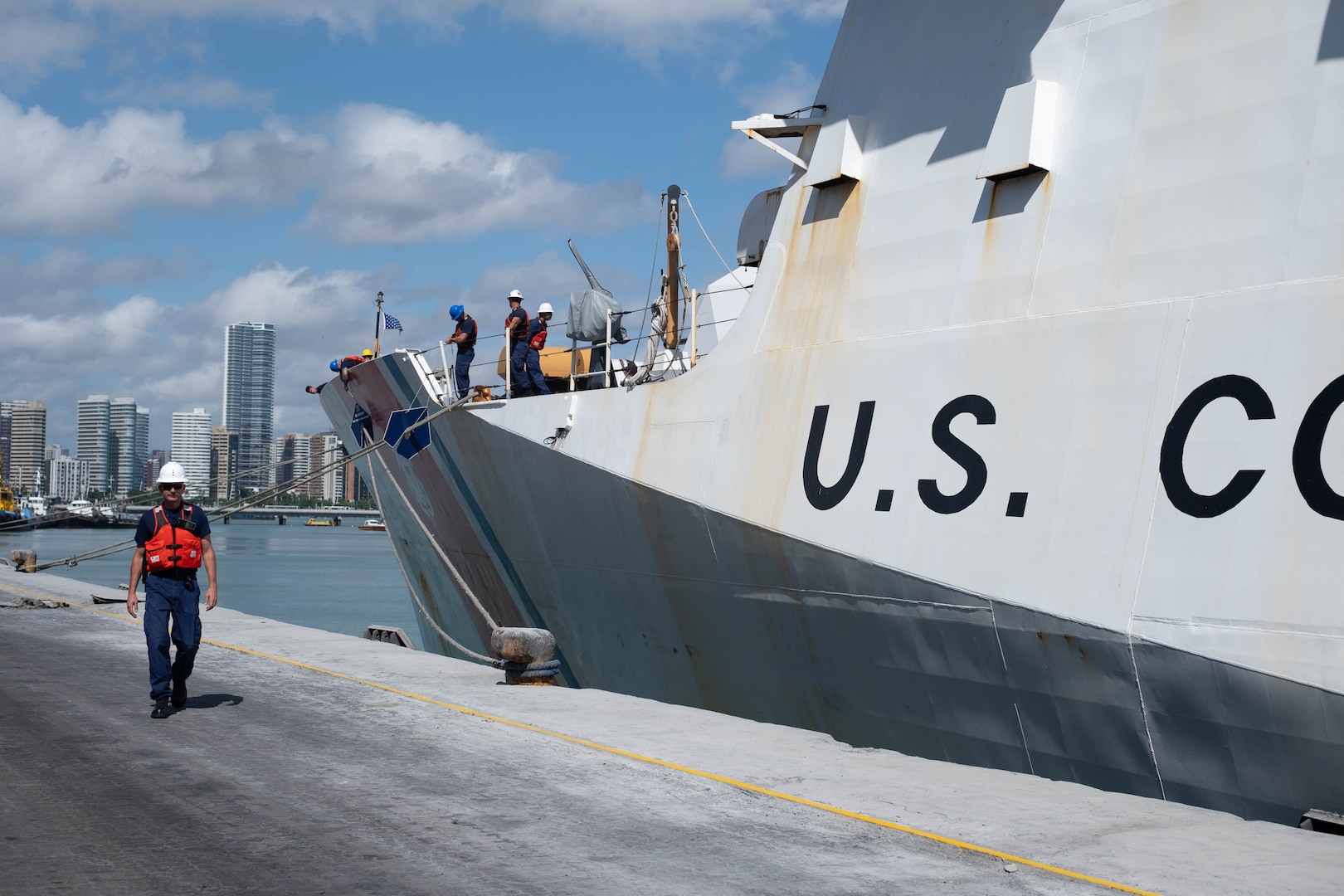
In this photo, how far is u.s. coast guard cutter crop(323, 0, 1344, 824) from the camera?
6.11 metres

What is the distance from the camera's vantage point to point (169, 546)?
7.64 metres

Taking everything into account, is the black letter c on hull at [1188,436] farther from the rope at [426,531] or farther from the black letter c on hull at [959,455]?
the rope at [426,531]

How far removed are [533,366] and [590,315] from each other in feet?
2.87

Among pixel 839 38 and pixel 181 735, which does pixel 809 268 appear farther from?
pixel 181 735

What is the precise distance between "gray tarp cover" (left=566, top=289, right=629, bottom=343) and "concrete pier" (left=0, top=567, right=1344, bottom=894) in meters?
5.58

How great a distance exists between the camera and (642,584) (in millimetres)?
10531

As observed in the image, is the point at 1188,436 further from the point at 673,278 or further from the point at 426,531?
the point at 426,531

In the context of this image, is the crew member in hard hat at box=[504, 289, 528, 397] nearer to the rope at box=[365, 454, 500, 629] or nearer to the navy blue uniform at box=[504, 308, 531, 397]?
the navy blue uniform at box=[504, 308, 531, 397]

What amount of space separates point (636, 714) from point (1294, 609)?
4.00 m

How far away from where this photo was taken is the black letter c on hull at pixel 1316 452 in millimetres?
5820

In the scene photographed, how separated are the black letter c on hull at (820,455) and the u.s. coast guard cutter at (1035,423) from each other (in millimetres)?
21

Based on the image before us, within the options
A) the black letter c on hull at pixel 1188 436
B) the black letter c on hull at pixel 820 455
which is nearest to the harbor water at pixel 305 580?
the black letter c on hull at pixel 820 455

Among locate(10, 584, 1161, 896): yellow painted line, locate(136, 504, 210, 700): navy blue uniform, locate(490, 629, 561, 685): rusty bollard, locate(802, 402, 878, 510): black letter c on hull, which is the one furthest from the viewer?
locate(490, 629, 561, 685): rusty bollard

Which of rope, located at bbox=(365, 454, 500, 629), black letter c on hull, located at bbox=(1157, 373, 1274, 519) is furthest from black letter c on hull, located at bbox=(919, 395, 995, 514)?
rope, located at bbox=(365, 454, 500, 629)
